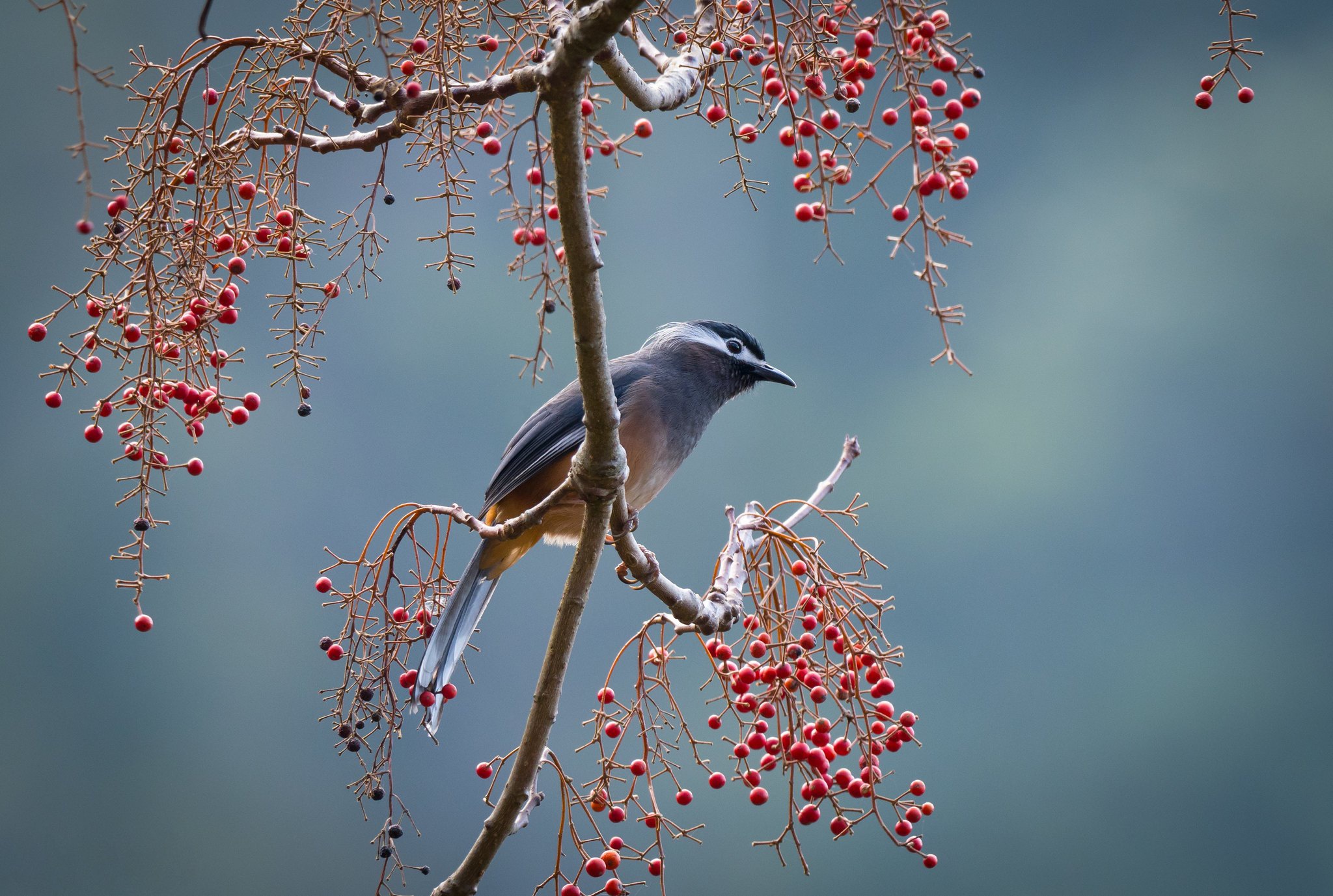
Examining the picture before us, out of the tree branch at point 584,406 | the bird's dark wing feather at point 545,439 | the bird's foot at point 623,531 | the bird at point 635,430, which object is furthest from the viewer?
the bird's dark wing feather at point 545,439

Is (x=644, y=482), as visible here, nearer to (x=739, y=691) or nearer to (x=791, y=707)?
(x=739, y=691)

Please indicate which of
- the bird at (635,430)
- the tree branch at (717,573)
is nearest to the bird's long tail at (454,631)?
the bird at (635,430)

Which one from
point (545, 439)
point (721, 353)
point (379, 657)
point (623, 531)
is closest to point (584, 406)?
point (623, 531)

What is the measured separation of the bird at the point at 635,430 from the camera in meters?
2.22

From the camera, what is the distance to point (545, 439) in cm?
240

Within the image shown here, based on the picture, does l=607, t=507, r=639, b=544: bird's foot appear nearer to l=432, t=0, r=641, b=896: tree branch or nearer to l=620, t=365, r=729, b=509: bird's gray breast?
l=432, t=0, r=641, b=896: tree branch

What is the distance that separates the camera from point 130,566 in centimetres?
462

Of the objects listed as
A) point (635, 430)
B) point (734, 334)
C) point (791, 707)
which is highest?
point (734, 334)

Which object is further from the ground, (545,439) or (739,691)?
(545,439)

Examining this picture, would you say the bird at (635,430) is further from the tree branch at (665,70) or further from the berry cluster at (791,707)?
the tree branch at (665,70)

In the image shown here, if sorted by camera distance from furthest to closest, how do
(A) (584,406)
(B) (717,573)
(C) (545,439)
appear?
1. (C) (545,439)
2. (B) (717,573)
3. (A) (584,406)

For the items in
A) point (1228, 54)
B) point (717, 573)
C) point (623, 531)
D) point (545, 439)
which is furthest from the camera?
point (545, 439)

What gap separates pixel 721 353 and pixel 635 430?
33 cm

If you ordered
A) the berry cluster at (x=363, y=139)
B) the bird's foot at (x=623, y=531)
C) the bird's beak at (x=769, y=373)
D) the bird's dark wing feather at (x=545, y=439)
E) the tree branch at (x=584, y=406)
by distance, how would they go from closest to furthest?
1. the tree branch at (x=584, y=406)
2. the berry cluster at (x=363, y=139)
3. the bird's foot at (x=623, y=531)
4. the bird's dark wing feather at (x=545, y=439)
5. the bird's beak at (x=769, y=373)
